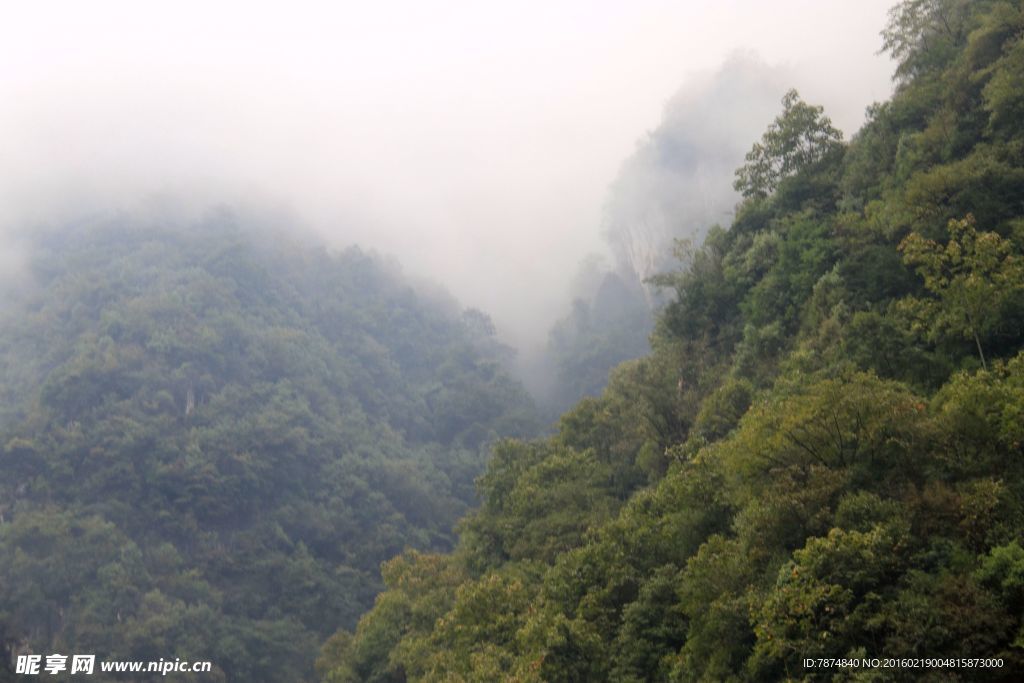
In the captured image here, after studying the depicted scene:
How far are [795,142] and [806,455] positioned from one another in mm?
22595

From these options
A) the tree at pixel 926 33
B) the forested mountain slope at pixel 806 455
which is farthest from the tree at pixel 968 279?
the tree at pixel 926 33

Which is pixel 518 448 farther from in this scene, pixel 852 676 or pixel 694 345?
pixel 852 676

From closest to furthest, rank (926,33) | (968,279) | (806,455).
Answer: (806,455) < (968,279) < (926,33)

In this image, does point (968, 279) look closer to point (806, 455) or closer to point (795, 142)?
point (806, 455)

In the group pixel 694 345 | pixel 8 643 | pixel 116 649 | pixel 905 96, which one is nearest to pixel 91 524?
pixel 116 649

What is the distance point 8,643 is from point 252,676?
12.4 meters

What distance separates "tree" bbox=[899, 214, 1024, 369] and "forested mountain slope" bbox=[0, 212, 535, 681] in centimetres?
3778

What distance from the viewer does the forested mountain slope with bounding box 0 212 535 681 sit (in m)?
50.8

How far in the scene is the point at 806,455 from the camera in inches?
672

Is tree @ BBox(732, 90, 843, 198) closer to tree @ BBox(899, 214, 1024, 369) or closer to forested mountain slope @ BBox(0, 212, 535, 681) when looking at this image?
tree @ BBox(899, 214, 1024, 369)

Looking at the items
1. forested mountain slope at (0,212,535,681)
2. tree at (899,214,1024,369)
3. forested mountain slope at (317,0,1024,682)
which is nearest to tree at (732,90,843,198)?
forested mountain slope at (317,0,1024,682)

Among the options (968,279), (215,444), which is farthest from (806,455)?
(215,444)

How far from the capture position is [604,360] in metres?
85.7

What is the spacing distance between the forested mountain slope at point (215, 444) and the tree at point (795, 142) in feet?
114
